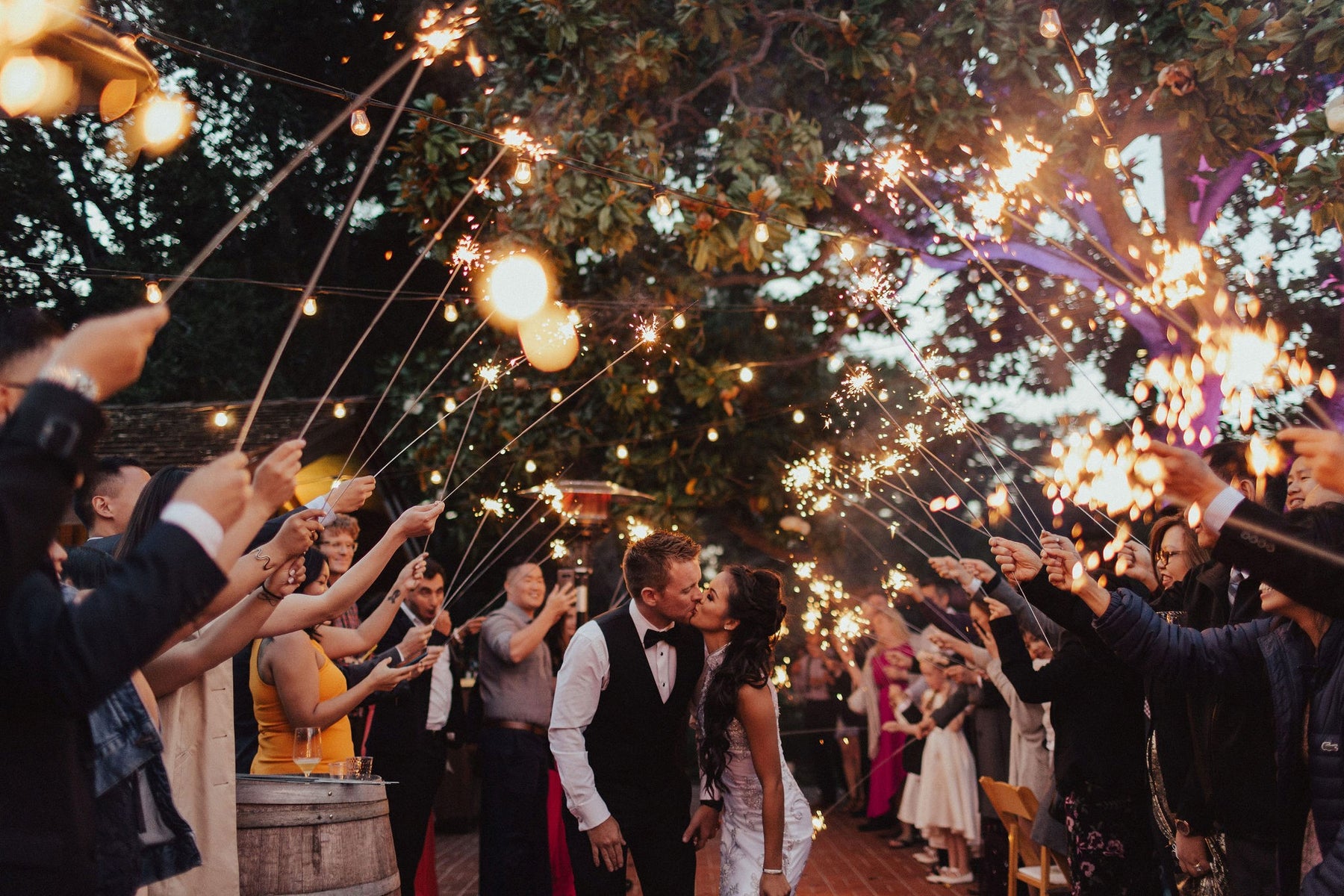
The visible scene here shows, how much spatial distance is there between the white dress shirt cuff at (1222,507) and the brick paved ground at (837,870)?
4.47m

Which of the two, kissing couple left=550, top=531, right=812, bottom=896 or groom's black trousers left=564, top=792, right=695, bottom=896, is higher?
kissing couple left=550, top=531, right=812, bottom=896

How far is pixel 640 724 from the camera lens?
158 inches

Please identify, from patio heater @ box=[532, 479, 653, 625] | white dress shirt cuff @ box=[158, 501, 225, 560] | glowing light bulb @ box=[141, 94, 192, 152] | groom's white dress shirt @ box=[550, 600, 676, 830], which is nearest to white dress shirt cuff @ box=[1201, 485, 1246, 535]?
groom's white dress shirt @ box=[550, 600, 676, 830]

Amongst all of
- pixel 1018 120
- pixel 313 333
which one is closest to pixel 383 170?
pixel 313 333

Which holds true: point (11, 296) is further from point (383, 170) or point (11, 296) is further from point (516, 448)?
point (516, 448)

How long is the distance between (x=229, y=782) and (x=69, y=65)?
235 centimetres

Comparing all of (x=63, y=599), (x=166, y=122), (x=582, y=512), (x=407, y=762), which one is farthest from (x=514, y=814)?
(x=166, y=122)

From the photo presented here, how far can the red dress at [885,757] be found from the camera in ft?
31.7

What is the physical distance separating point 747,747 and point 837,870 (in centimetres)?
482

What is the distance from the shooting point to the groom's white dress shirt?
378 cm

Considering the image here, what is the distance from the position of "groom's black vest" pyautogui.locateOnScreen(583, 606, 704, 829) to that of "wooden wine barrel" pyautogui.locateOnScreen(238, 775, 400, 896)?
1013mm

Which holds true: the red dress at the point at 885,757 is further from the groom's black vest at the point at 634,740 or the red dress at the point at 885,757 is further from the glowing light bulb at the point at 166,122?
the glowing light bulb at the point at 166,122

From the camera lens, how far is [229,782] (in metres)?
2.88

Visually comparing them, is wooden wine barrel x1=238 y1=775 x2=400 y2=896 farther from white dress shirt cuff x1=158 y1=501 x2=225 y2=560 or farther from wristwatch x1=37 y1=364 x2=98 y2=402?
wristwatch x1=37 y1=364 x2=98 y2=402
